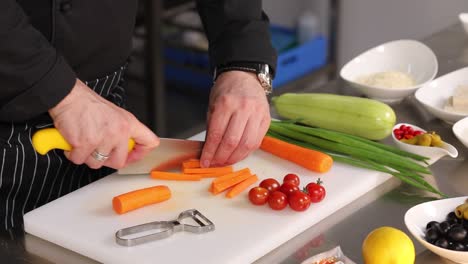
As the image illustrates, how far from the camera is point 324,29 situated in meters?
4.02

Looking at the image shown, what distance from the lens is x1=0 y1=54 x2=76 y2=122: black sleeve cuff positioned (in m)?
1.45

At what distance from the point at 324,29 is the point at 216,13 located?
2230mm

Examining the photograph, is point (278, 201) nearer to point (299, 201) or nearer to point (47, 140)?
point (299, 201)

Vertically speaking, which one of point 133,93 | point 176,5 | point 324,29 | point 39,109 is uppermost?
point 39,109

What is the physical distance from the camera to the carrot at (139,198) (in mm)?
1475

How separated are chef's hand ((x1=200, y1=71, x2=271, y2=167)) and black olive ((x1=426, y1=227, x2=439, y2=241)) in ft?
1.42

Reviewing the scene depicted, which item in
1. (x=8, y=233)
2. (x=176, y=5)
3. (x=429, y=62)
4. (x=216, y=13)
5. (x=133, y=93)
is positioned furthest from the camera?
(x=133, y=93)

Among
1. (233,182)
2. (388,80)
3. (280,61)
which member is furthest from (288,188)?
(280,61)

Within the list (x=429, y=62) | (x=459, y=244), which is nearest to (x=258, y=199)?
(x=459, y=244)

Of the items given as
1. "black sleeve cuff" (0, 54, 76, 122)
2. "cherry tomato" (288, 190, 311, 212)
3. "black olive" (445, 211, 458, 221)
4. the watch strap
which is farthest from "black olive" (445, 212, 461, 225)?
"black sleeve cuff" (0, 54, 76, 122)

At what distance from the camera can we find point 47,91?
145 centimetres

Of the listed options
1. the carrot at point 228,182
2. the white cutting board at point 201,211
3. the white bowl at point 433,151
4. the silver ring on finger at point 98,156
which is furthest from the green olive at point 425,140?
the silver ring on finger at point 98,156

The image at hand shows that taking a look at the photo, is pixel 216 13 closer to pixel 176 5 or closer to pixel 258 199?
pixel 258 199

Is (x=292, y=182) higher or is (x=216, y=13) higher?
(x=216, y=13)
